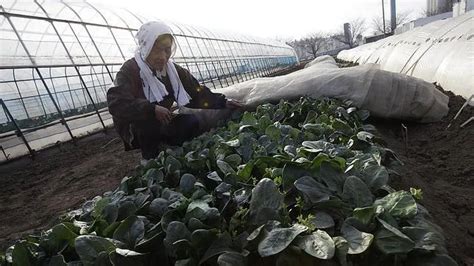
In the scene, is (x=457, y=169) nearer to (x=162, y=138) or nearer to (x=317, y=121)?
(x=317, y=121)

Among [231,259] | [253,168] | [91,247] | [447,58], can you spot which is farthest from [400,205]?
[447,58]

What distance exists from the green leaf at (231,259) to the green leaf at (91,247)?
1.19 ft

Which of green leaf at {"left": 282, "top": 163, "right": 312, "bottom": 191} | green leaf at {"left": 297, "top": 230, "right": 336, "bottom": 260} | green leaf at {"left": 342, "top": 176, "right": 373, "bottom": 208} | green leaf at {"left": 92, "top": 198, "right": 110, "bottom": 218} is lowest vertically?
green leaf at {"left": 342, "top": 176, "right": 373, "bottom": 208}

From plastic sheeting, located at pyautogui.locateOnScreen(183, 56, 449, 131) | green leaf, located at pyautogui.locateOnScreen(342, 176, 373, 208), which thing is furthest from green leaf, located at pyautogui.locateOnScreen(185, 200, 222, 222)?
plastic sheeting, located at pyautogui.locateOnScreen(183, 56, 449, 131)

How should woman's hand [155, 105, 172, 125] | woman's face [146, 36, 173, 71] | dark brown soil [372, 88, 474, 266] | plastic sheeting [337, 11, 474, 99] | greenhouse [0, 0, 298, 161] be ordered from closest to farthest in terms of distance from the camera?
1. dark brown soil [372, 88, 474, 266]
2. woman's hand [155, 105, 172, 125]
3. woman's face [146, 36, 173, 71]
4. plastic sheeting [337, 11, 474, 99]
5. greenhouse [0, 0, 298, 161]

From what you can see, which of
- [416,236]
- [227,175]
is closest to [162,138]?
[227,175]

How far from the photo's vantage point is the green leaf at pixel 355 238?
3.09 feet

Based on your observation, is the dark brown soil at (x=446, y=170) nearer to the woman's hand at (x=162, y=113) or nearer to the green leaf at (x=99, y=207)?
the green leaf at (x=99, y=207)

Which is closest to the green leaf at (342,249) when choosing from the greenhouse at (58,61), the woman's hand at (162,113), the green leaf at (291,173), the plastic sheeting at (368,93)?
the green leaf at (291,173)

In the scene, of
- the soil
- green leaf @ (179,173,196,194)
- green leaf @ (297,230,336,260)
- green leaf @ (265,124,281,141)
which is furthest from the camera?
green leaf @ (265,124,281,141)

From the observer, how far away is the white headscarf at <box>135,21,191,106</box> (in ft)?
10.3

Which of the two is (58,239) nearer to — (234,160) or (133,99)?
(234,160)

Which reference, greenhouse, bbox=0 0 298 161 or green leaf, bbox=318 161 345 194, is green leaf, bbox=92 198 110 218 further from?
greenhouse, bbox=0 0 298 161

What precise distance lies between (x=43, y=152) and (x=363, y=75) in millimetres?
6438
